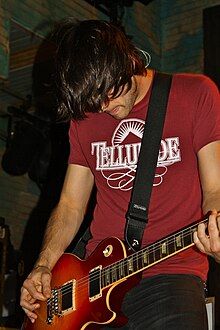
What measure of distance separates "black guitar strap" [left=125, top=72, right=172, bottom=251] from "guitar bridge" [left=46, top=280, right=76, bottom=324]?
0.36m

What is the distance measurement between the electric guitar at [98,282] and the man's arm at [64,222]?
0.16 ft

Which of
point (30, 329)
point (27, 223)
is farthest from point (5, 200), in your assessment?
point (30, 329)

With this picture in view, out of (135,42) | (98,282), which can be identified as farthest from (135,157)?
(135,42)

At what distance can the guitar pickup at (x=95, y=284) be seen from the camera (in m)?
2.52

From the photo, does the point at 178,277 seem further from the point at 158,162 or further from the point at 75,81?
the point at 75,81

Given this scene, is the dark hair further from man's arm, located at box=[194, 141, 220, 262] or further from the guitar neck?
the guitar neck

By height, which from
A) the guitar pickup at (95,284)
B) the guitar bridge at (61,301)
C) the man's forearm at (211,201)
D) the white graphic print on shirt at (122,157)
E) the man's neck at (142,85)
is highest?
the man's neck at (142,85)

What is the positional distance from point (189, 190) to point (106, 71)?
1.82 feet

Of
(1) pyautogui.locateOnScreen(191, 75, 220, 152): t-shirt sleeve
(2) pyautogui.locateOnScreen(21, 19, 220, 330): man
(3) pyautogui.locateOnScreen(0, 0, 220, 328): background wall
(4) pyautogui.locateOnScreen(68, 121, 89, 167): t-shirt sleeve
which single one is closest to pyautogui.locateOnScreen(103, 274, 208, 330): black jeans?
(2) pyautogui.locateOnScreen(21, 19, 220, 330): man

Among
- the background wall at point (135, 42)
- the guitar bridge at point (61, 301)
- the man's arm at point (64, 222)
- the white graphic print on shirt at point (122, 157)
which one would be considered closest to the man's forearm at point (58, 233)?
the man's arm at point (64, 222)

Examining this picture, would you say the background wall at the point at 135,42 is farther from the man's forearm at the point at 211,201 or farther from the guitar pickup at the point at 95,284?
the man's forearm at the point at 211,201

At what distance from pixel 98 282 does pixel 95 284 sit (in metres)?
0.02

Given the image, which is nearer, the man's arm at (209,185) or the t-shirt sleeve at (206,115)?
the man's arm at (209,185)

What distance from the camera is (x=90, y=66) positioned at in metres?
Answer: 2.47
